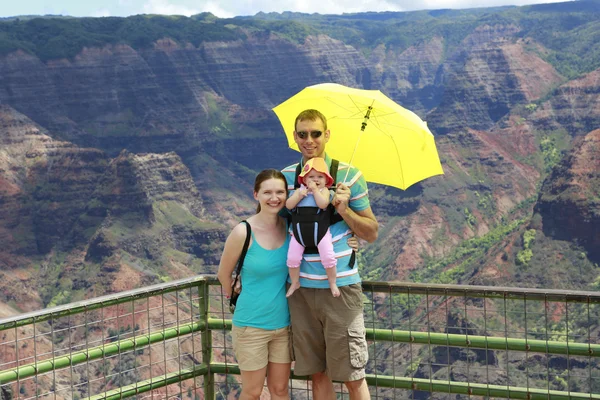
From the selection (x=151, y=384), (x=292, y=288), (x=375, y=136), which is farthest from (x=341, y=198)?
(x=151, y=384)

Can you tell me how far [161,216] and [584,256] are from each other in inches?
2888

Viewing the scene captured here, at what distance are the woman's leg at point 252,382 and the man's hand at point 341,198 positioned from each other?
1679 mm

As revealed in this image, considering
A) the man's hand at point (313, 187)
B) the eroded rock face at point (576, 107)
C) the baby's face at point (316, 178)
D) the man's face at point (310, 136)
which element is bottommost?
the man's hand at point (313, 187)

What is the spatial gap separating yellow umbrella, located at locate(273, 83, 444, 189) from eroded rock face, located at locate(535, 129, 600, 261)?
A: 4207 inches

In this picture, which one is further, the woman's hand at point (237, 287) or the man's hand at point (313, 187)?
the woman's hand at point (237, 287)

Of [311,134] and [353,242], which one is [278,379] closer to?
[353,242]

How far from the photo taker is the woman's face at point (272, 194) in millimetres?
8141

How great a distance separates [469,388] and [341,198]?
7.74 ft

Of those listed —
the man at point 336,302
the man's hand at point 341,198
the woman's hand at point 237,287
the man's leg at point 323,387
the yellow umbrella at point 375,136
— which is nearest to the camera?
the man's hand at point 341,198

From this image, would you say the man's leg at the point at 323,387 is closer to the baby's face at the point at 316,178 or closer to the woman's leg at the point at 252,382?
the woman's leg at the point at 252,382

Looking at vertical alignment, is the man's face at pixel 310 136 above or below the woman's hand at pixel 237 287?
above

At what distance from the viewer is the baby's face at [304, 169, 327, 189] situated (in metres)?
8.00

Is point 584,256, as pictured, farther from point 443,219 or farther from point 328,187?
point 328,187

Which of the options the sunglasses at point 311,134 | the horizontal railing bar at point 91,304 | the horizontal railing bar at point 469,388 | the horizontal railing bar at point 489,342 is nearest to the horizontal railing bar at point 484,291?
the horizontal railing bar at point 489,342
